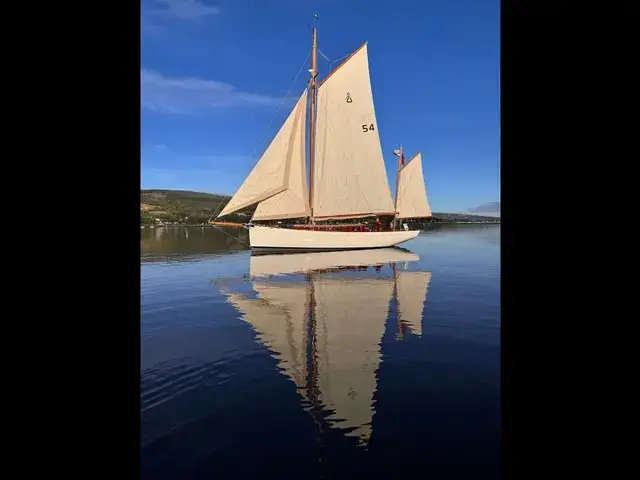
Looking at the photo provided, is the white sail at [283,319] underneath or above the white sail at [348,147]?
underneath

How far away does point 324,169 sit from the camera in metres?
45.3

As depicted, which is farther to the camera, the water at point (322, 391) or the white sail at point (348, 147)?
the white sail at point (348, 147)

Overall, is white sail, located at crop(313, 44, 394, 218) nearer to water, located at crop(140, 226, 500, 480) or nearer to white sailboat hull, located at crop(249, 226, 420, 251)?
white sailboat hull, located at crop(249, 226, 420, 251)

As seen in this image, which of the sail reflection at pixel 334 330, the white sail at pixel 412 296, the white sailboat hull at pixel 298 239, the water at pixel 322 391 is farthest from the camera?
the white sailboat hull at pixel 298 239

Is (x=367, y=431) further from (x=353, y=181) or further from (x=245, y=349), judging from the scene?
(x=353, y=181)

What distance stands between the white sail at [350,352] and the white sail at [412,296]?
58 centimetres

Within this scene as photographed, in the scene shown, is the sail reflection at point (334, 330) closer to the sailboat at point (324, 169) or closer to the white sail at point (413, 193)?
the sailboat at point (324, 169)

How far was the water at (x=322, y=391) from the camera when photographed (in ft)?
14.5

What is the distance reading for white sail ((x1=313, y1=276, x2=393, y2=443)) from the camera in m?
5.53

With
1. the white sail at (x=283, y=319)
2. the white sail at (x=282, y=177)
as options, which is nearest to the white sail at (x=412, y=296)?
the white sail at (x=283, y=319)

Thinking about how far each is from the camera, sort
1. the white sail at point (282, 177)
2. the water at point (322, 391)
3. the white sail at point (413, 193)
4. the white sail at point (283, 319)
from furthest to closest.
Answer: the white sail at point (413, 193)
the white sail at point (282, 177)
the white sail at point (283, 319)
the water at point (322, 391)

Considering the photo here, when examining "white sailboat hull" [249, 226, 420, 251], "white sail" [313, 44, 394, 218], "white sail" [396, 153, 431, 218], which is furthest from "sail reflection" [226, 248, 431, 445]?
"white sail" [396, 153, 431, 218]

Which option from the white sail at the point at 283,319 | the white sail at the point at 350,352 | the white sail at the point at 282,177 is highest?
the white sail at the point at 282,177

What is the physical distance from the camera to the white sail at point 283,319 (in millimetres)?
7891
